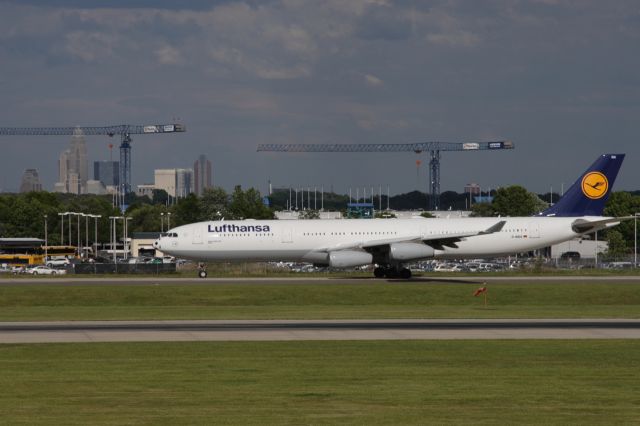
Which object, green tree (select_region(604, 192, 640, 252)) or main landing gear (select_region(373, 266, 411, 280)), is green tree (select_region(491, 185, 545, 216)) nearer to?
green tree (select_region(604, 192, 640, 252))

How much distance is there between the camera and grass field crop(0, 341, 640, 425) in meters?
18.2

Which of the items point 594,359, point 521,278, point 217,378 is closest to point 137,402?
point 217,378

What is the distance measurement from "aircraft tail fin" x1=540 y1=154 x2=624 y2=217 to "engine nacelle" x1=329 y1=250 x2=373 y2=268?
14.8 metres

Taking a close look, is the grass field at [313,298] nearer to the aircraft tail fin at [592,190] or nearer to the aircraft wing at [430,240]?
the aircraft wing at [430,240]

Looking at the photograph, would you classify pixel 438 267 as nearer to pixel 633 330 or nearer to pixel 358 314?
pixel 358 314

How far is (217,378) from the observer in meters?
22.2

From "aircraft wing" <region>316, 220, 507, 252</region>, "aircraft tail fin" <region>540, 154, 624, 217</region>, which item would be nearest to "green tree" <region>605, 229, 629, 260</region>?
"aircraft tail fin" <region>540, 154, 624, 217</region>

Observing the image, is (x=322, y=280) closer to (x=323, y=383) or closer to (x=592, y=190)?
(x=592, y=190)

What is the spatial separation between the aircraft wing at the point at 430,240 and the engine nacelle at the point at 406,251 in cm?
57

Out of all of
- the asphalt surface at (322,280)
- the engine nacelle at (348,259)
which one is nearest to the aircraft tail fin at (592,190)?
the asphalt surface at (322,280)

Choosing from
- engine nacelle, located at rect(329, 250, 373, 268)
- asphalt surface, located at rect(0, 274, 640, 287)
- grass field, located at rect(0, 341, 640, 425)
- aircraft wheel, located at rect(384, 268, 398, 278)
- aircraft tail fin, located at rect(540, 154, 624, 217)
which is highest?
aircraft tail fin, located at rect(540, 154, 624, 217)

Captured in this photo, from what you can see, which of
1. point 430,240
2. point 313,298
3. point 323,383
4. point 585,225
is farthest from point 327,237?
point 323,383

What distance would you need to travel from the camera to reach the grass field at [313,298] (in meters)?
44.1

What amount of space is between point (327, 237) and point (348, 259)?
410cm
